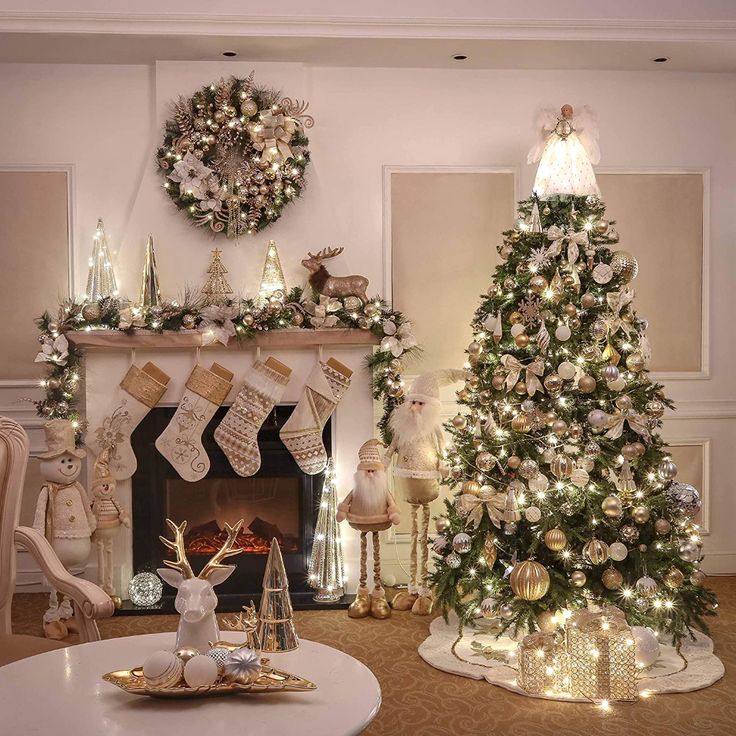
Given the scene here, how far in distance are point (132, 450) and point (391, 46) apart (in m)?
2.56

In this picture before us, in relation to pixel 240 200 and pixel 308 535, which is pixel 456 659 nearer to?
pixel 308 535

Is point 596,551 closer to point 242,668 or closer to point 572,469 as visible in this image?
point 572,469

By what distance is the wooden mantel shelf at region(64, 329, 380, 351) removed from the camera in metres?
4.33

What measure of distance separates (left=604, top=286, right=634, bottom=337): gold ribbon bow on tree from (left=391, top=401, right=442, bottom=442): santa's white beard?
994 mm

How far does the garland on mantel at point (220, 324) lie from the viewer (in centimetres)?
432

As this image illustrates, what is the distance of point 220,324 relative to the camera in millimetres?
4367

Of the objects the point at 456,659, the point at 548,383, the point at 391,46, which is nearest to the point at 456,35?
the point at 391,46

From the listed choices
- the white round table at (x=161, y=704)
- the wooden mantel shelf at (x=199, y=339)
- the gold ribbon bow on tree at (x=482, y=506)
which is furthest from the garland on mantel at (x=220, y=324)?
the white round table at (x=161, y=704)

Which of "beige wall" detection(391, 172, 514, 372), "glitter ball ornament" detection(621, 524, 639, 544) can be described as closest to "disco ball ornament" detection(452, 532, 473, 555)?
"glitter ball ornament" detection(621, 524, 639, 544)

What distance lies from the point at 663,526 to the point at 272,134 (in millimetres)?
2805

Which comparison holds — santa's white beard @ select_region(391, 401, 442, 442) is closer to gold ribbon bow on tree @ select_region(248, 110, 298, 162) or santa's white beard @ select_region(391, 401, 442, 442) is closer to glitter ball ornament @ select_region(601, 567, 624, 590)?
glitter ball ornament @ select_region(601, 567, 624, 590)

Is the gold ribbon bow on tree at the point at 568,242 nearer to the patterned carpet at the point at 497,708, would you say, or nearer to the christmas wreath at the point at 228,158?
the christmas wreath at the point at 228,158

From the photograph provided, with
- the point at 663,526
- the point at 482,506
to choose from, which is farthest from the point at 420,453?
the point at 663,526

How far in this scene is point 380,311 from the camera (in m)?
4.48
